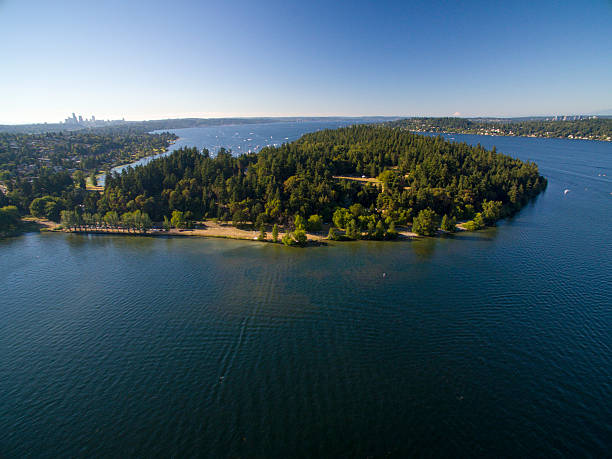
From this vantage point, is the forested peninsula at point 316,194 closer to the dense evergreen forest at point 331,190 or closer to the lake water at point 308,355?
the dense evergreen forest at point 331,190

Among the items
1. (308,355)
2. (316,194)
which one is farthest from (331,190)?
(308,355)

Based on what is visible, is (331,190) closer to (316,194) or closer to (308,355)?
(316,194)

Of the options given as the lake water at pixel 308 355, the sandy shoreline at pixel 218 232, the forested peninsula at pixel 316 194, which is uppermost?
the forested peninsula at pixel 316 194

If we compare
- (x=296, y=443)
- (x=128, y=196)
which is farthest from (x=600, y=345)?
(x=128, y=196)

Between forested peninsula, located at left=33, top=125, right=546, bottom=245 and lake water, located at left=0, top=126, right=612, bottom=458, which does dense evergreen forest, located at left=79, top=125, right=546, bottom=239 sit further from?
lake water, located at left=0, top=126, right=612, bottom=458

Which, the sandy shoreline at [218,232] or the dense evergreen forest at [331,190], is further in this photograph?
the dense evergreen forest at [331,190]

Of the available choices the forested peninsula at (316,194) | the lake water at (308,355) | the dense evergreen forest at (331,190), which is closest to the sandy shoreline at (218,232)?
the forested peninsula at (316,194)

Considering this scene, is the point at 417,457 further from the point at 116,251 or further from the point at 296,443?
the point at 116,251

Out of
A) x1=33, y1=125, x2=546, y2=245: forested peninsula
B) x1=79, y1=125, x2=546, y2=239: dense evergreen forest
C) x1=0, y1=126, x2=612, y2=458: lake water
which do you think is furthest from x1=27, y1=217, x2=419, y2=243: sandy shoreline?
x1=0, y1=126, x2=612, y2=458: lake water
